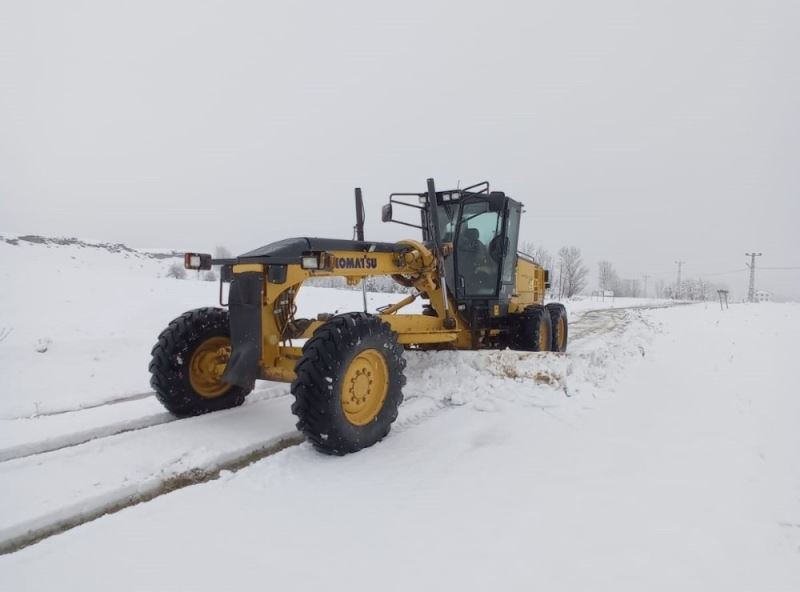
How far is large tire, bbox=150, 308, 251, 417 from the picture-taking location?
4.00 m

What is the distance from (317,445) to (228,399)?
1.59m

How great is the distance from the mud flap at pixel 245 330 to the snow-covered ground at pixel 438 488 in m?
0.49

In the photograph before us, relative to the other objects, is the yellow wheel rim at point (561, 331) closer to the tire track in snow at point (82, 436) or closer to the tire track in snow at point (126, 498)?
the tire track in snow at point (126, 498)

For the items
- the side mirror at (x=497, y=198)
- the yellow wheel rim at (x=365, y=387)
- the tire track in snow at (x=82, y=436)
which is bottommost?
the tire track in snow at (x=82, y=436)

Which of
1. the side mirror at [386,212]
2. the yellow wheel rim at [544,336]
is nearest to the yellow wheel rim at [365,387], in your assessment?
the side mirror at [386,212]

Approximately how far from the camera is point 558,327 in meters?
8.32

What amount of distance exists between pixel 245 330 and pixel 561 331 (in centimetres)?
631

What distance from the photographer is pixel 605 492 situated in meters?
2.74

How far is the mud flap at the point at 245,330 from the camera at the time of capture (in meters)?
3.72

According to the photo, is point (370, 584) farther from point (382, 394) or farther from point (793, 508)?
point (793, 508)

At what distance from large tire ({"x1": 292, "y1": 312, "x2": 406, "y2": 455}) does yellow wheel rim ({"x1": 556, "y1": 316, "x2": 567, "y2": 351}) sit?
5.27 metres

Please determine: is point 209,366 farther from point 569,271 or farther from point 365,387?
point 569,271

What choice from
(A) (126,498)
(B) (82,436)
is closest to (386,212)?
(B) (82,436)

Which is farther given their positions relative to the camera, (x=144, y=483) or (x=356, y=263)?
(x=356, y=263)
